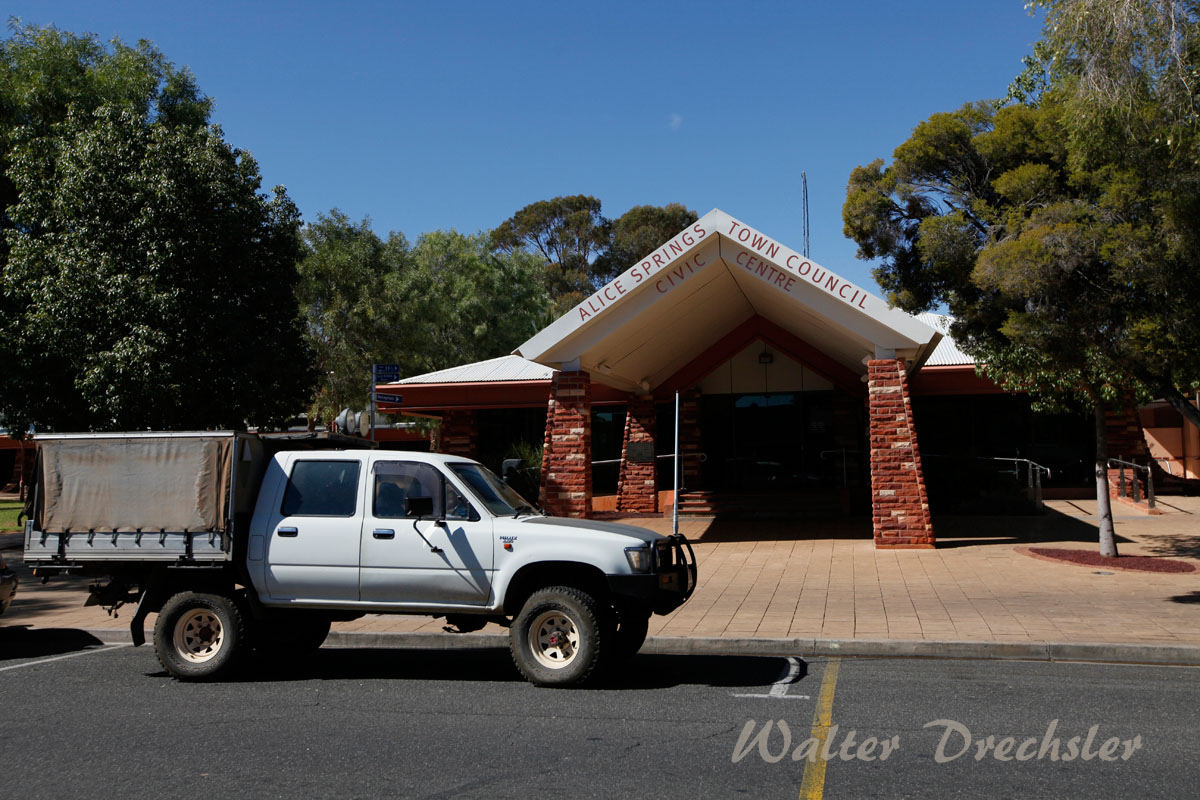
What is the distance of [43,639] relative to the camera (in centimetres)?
1008

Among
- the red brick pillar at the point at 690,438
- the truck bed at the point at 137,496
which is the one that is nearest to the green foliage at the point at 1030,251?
the truck bed at the point at 137,496

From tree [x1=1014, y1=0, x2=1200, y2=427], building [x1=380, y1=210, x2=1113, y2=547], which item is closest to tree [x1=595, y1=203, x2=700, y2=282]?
building [x1=380, y1=210, x2=1113, y2=547]

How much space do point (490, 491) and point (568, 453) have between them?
810cm

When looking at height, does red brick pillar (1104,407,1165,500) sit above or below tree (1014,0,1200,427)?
below

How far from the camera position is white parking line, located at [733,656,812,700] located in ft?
23.2

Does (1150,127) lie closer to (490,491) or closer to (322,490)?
(490,491)

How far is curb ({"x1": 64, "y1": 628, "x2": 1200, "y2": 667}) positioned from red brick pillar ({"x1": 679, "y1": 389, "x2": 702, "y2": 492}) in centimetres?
1370

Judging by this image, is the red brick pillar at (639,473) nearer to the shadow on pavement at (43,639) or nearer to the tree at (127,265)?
the tree at (127,265)

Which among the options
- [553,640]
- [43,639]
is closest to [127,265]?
[43,639]

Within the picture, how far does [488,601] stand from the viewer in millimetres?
7496

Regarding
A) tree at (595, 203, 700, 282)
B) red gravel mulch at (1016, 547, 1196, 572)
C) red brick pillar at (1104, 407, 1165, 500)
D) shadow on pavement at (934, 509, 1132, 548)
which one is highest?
tree at (595, 203, 700, 282)

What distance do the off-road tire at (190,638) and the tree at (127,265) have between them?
8568 mm

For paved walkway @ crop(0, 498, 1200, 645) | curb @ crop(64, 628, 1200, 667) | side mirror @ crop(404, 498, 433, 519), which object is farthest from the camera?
paved walkway @ crop(0, 498, 1200, 645)

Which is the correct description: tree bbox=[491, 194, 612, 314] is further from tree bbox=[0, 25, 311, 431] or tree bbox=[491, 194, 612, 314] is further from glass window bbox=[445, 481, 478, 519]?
glass window bbox=[445, 481, 478, 519]
